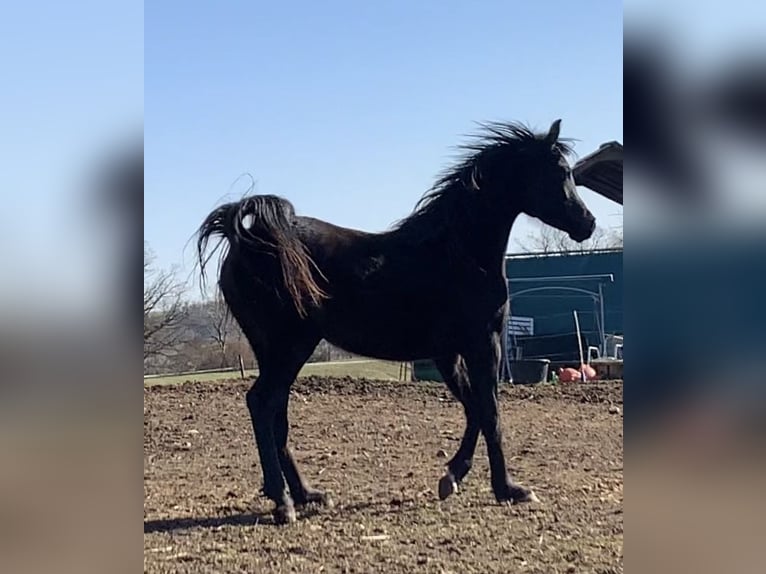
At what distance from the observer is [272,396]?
4.61m

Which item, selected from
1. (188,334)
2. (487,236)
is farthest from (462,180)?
(188,334)

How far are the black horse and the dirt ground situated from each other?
31cm

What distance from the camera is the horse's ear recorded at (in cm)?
461

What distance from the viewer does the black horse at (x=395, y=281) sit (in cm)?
456

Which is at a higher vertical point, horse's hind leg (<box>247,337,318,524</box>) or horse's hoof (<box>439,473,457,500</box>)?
horse's hind leg (<box>247,337,318,524</box>)

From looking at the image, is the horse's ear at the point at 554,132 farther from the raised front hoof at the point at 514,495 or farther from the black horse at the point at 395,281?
the raised front hoof at the point at 514,495

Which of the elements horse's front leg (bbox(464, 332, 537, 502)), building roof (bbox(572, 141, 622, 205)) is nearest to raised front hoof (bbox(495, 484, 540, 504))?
horse's front leg (bbox(464, 332, 537, 502))

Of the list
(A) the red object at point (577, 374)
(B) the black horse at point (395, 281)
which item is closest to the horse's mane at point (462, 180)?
(B) the black horse at point (395, 281)

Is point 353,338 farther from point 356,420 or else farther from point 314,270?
point 356,420

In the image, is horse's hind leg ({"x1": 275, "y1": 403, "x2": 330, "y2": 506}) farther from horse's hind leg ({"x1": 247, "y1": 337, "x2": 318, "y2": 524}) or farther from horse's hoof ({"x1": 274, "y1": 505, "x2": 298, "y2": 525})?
horse's hoof ({"x1": 274, "y1": 505, "x2": 298, "y2": 525})

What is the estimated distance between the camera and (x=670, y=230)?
126 cm

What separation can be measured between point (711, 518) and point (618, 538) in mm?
2963

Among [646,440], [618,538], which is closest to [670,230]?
[646,440]

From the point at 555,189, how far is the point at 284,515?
237 cm
